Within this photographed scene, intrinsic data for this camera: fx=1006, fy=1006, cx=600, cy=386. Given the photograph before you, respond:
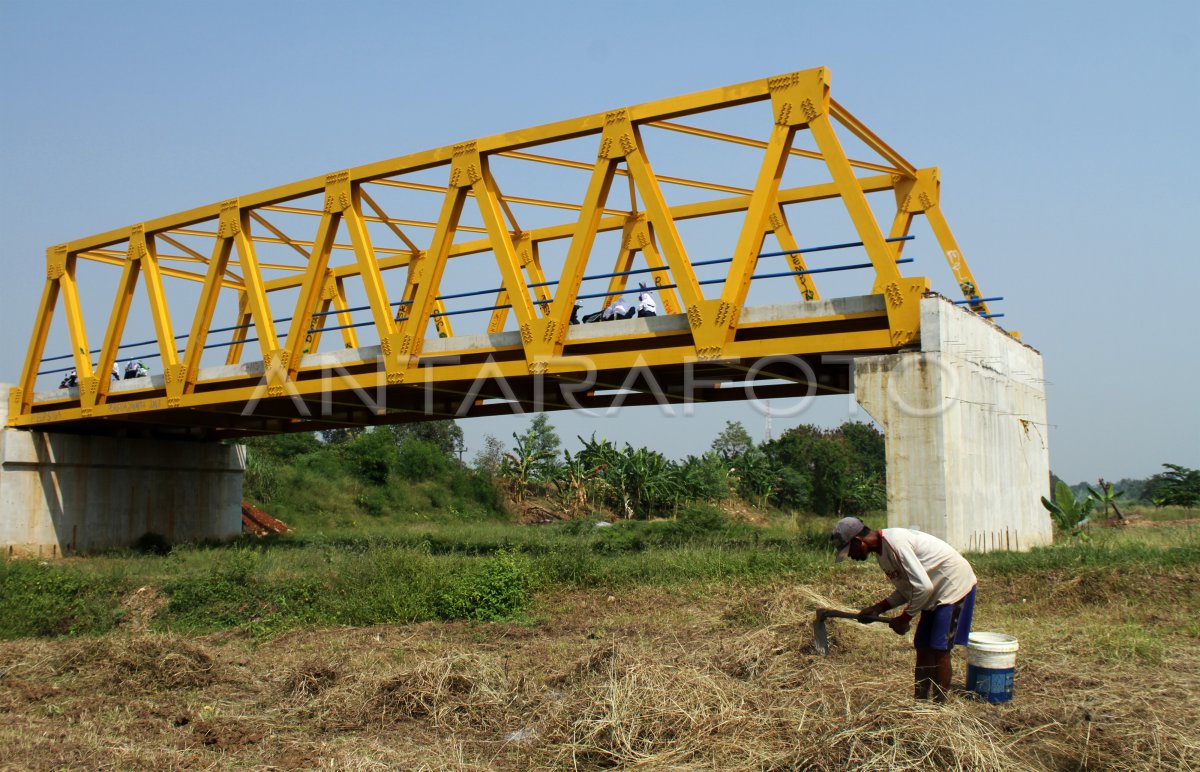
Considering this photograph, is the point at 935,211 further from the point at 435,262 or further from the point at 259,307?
the point at 259,307

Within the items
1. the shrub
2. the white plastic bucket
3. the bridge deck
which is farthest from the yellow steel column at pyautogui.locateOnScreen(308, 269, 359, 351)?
the white plastic bucket

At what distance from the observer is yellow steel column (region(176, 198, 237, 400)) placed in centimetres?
1825

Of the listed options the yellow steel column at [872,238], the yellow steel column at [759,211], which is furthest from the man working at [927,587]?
the yellow steel column at [759,211]

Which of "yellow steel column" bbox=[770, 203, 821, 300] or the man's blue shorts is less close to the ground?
"yellow steel column" bbox=[770, 203, 821, 300]

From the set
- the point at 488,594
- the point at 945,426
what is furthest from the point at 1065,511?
the point at 488,594

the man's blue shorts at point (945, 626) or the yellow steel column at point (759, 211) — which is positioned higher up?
the yellow steel column at point (759, 211)

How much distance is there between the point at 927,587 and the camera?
634 cm

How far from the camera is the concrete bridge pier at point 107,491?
21.0 meters

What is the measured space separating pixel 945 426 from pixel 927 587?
18.8 feet

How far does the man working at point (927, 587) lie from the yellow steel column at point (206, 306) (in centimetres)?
1467

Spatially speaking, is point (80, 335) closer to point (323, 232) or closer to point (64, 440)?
point (64, 440)

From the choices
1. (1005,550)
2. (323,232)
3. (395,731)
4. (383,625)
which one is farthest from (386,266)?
(395,731)

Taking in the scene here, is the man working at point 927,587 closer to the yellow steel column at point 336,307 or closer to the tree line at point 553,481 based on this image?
the yellow steel column at point 336,307

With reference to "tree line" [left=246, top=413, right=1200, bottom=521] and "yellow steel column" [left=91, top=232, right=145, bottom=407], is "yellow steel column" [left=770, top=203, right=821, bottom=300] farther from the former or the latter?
"tree line" [left=246, top=413, right=1200, bottom=521]
